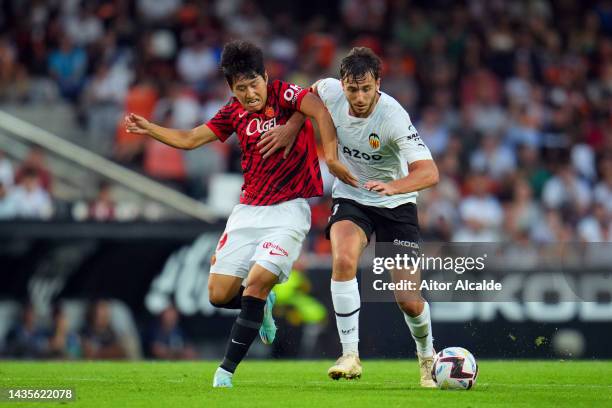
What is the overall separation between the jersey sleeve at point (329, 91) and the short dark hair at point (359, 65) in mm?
505

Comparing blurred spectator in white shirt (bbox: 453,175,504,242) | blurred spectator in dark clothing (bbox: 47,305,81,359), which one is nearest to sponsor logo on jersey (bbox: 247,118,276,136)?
blurred spectator in dark clothing (bbox: 47,305,81,359)

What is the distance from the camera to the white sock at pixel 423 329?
1007cm

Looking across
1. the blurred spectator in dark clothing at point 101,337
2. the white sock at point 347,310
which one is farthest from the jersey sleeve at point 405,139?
the blurred spectator in dark clothing at point 101,337

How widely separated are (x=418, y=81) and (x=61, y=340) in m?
8.52

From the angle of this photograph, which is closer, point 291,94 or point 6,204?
point 291,94

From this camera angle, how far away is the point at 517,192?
18.8 meters

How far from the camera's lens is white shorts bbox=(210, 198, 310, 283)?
9766mm

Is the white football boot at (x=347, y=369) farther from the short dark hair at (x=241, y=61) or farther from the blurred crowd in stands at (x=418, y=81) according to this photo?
the blurred crowd in stands at (x=418, y=81)

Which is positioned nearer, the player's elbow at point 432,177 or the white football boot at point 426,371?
the player's elbow at point 432,177

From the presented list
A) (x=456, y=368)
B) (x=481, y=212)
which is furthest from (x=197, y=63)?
(x=456, y=368)

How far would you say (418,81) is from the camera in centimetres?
2111

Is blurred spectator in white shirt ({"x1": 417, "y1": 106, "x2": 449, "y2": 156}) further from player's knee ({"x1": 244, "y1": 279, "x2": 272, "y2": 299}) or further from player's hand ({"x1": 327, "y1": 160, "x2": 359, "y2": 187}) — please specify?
player's knee ({"x1": 244, "y1": 279, "x2": 272, "y2": 299})

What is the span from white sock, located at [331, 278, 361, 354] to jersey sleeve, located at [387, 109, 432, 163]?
1.03m

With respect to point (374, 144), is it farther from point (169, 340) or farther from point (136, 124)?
point (169, 340)
